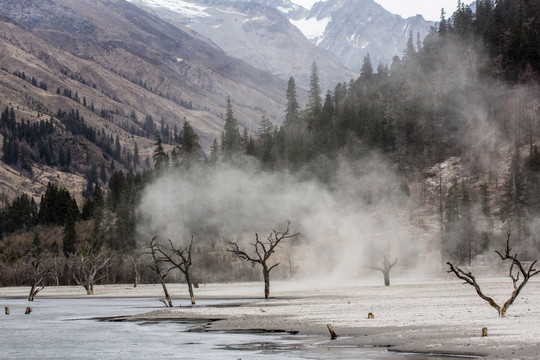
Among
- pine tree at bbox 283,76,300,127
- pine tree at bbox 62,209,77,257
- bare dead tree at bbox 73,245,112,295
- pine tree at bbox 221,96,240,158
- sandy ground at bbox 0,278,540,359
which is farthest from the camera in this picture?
pine tree at bbox 283,76,300,127

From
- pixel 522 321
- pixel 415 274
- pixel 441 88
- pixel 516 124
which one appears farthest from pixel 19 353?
pixel 441 88

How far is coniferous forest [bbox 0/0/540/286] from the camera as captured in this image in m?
114

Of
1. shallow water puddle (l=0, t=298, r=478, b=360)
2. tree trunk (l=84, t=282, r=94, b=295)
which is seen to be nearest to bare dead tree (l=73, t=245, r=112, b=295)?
tree trunk (l=84, t=282, r=94, b=295)

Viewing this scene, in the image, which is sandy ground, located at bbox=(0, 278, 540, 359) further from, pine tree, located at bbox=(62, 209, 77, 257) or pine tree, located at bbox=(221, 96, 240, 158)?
pine tree, located at bbox=(221, 96, 240, 158)

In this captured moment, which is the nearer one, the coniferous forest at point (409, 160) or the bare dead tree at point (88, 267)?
the bare dead tree at point (88, 267)

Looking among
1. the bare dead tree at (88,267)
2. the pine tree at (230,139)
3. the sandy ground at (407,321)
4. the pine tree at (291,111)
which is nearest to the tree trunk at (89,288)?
the bare dead tree at (88,267)

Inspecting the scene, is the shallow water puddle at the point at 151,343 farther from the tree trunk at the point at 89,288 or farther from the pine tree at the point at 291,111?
the pine tree at the point at 291,111

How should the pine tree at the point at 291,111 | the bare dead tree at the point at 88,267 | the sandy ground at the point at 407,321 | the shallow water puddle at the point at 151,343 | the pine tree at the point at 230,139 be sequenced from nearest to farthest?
1. the sandy ground at the point at 407,321
2. the shallow water puddle at the point at 151,343
3. the bare dead tree at the point at 88,267
4. the pine tree at the point at 230,139
5. the pine tree at the point at 291,111

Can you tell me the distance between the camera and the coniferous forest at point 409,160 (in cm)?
11381

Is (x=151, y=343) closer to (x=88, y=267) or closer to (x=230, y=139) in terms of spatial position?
(x=88, y=267)

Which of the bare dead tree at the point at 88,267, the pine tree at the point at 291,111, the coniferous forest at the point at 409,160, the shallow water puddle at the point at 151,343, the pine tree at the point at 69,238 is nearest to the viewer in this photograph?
the shallow water puddle at the point at 151,343

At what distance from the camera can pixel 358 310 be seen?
4381cm

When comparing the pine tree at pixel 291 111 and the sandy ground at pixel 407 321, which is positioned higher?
the pine tree at pixel 291 111

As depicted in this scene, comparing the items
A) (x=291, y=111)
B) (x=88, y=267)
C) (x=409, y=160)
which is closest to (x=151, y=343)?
(x=88, y=267)
